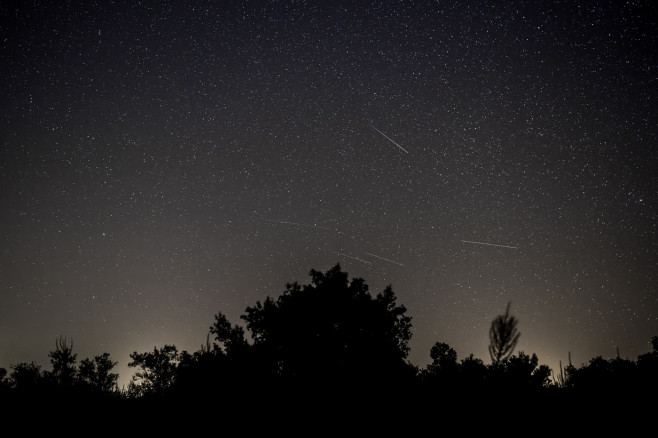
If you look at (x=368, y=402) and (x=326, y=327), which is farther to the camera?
(x=326, y=327)

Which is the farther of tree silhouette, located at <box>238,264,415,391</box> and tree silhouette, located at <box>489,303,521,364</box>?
tree silhouette, located at <box>238,264,415,391</box>

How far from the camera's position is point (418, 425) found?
756cm

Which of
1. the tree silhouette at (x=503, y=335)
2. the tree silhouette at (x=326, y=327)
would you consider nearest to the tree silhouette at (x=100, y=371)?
the tree silhouette at (x=326, y=327)

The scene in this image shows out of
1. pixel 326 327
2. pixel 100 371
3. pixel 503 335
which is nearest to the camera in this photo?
pixel 503 335

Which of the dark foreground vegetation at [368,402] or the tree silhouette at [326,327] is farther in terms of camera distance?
the tree silhouette at [326,327]

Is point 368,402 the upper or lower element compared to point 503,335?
lower

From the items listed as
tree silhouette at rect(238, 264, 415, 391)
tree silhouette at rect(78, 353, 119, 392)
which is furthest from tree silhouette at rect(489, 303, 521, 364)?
tree silhouette at rect(78, 353, 119, 392)

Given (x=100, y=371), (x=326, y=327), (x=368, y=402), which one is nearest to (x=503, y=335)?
(x=368, y=402)

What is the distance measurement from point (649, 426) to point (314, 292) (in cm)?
1705

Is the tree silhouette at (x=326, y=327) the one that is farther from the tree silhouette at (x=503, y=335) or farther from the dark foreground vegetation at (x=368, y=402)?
the tree silhouette at (x=503, y=335)

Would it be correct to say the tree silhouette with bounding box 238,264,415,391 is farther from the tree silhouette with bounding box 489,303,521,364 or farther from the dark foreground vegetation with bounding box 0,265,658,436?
A: the tree silhouette with bounding box 489,303,521,364

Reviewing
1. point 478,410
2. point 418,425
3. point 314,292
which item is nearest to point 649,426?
point 478,410

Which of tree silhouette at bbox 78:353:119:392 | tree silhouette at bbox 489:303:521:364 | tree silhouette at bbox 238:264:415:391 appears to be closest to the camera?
tree silhouette at bbox 489:303:521:364

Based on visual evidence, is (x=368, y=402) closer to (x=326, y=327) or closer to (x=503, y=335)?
(x=503, y=335)
